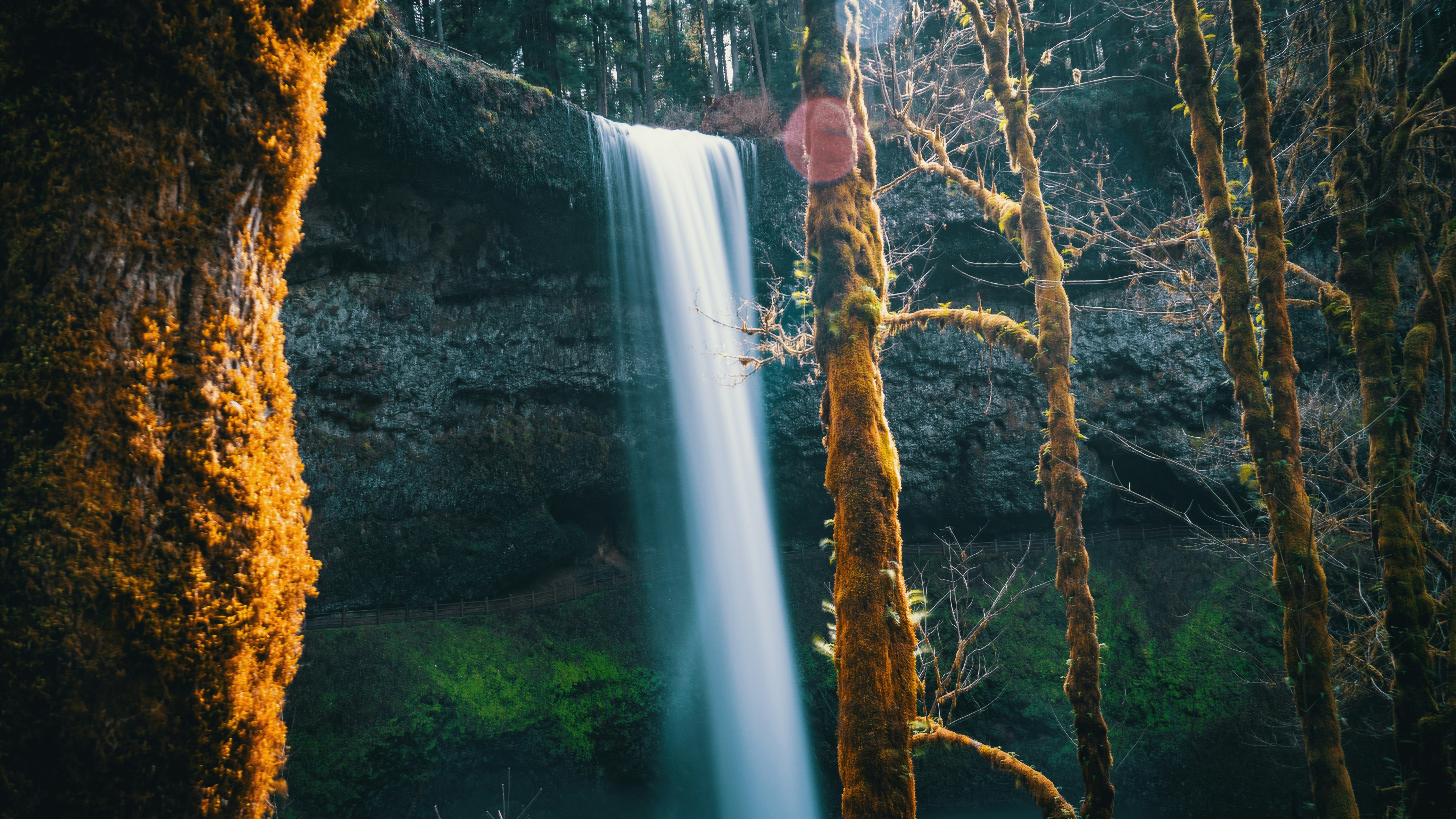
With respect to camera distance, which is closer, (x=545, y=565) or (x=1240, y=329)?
(x=1240, y=329)

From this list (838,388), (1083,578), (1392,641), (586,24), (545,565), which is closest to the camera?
(838,388)

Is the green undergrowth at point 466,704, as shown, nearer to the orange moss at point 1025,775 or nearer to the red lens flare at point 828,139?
the orange moss at point 1025,775

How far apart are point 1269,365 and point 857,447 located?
3.21 m

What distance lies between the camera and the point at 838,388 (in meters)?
3.92

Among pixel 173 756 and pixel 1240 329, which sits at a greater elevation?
pixel 1240 329

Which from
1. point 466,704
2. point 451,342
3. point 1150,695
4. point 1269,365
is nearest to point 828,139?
point 1269,365

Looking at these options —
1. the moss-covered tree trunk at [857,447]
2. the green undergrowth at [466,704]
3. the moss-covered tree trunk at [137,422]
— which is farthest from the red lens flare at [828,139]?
the green undergrowth at [466,704]

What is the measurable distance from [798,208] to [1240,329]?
1108cm

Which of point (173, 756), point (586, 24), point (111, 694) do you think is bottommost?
point (173, 756)

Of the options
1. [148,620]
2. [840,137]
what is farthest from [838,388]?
[148,620]

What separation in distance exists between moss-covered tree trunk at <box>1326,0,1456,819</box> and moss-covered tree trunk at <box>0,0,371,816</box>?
6.28 meters

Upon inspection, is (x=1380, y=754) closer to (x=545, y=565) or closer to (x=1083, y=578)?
(x=1083, y=578)

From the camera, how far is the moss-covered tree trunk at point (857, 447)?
3322 mm

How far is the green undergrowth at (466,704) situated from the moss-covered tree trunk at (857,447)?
1218cm
